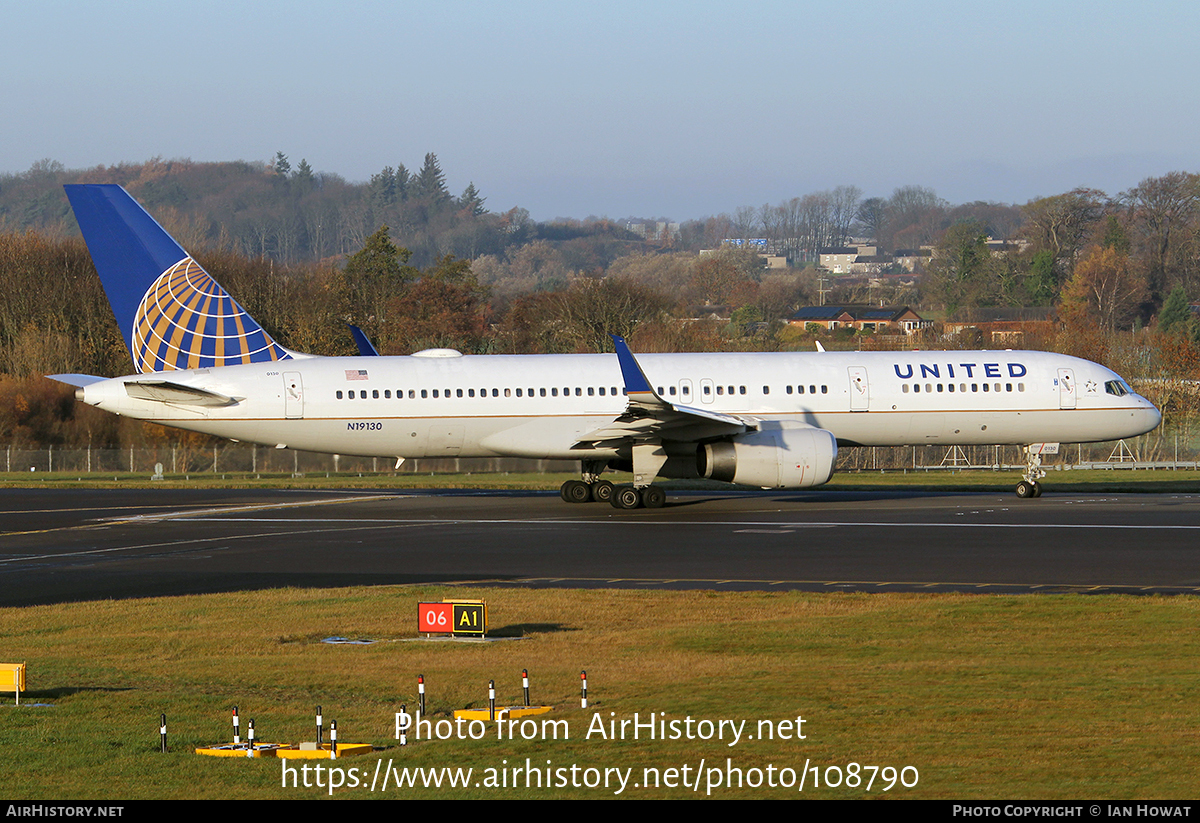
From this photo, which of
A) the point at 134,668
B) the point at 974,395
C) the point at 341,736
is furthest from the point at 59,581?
the point at 974,395

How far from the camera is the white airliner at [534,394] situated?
109 ft

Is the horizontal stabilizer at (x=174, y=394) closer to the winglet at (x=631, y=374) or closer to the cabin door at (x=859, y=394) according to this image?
the winglet at (x=631, y=374)

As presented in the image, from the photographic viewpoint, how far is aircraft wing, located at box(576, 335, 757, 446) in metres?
30.3

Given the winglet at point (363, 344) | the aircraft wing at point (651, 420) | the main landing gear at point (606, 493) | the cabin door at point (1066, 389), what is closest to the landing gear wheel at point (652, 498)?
the main landing gear at point (606, 493)

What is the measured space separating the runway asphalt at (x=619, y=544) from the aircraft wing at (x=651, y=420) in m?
1.91

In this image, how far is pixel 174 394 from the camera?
32.8 m

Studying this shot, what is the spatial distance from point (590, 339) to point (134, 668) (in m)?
68.8

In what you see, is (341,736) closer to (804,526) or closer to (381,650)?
(381,650)

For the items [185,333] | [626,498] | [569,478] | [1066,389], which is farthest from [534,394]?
[1066,389]

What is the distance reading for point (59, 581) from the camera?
21.1 metres

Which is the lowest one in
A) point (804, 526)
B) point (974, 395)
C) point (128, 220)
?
point (804, 526)

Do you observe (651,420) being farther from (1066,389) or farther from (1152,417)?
(1152,417)

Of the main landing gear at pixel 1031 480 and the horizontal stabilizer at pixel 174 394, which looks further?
the main landing gear at pixel 1031 480

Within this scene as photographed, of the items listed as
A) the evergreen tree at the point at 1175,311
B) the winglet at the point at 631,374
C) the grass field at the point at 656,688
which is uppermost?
the evergreen tree at the point at 1175,311
